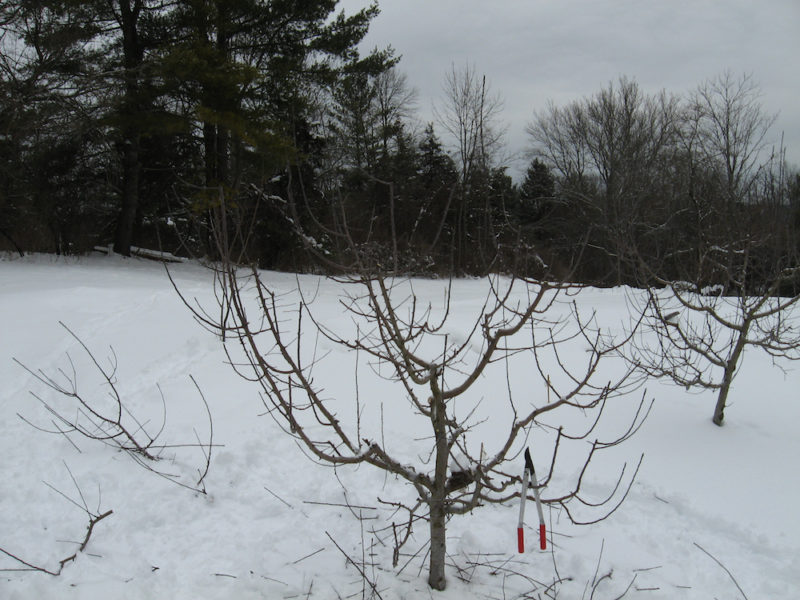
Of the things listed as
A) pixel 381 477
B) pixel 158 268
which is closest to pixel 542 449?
pixel 381 477

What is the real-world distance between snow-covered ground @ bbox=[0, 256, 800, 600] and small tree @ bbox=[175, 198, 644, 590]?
215 millimetres

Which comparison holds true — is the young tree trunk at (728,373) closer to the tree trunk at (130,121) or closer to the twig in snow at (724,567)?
the twig in snow at (724,567)

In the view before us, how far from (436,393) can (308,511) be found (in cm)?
165

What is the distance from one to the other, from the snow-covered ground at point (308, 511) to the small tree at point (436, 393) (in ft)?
0.71

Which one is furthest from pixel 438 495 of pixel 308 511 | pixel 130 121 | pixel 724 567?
pixel 130 121

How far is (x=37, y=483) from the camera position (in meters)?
3.34

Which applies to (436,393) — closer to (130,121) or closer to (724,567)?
(724,567)

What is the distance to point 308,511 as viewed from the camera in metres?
3.35

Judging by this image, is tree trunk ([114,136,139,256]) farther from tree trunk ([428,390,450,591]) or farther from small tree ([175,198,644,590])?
tree trunk ([428,390,450,591])

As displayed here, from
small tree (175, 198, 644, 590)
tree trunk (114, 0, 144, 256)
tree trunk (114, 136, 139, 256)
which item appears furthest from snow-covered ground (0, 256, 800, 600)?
tree trunk (114, 136, 139, 256)

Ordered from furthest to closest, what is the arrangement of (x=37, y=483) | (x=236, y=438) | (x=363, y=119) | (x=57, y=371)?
(x=363, y=119)
(x=57, y=371)
(x=236, y=438)
(x=37, y=483)

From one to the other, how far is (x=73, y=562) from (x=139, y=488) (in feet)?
2.30

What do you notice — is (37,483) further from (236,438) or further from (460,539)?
(460,539)

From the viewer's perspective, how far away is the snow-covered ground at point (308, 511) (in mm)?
2705
